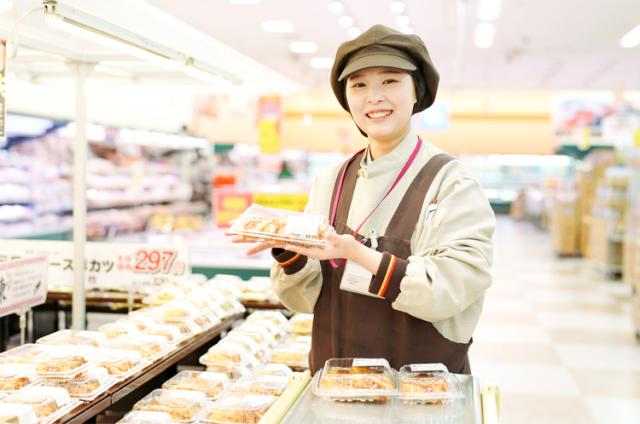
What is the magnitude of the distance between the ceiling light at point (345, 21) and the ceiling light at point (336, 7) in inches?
10.6

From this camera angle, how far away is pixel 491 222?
2.04m

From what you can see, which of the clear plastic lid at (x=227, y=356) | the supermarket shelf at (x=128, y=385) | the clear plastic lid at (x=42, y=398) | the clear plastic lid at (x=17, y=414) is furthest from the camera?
the clear plastic lid at (x=227, y=356)

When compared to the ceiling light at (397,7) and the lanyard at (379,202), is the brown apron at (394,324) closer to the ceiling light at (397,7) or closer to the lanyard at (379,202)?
the lanyard at (379,202)

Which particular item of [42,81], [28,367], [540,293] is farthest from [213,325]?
[540,293]

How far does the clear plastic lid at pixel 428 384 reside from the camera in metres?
1.91

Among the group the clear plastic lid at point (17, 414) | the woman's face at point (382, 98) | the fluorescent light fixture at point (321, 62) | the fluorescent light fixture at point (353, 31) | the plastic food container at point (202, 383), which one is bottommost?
the plastic food container at point (202, 383)

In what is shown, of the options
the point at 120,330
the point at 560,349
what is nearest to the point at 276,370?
the point at 120,330

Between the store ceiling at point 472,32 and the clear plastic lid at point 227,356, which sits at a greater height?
the store ceiling at point 472,32

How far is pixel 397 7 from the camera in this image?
10.4m

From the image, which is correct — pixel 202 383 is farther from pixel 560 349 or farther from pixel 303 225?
pixel 560 349

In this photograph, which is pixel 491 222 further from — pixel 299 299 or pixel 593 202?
pixel 593 202

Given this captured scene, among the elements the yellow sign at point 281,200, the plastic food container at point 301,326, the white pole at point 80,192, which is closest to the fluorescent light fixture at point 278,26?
the yellow sign at point 281,200

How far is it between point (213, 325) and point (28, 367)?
126cm

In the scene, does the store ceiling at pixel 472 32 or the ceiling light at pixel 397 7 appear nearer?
the ceiling light at pixel 397 7
